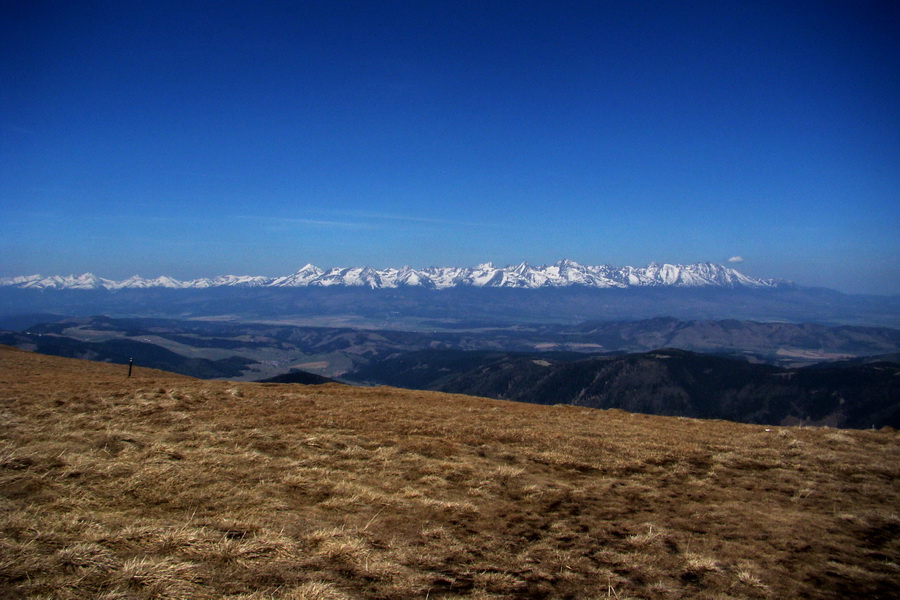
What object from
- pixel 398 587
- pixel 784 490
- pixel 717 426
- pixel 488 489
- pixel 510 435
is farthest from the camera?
pixel 717 426

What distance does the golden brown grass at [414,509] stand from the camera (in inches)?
312

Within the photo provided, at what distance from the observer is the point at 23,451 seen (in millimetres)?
12727

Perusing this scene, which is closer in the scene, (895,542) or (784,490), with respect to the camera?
(895,542)

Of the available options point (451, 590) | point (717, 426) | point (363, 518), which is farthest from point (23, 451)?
point (717, 426)

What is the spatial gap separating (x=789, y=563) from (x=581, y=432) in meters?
13.1

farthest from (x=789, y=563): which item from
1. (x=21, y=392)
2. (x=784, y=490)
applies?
(x=21, y=392)

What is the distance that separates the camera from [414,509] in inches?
463

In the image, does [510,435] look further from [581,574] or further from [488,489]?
[581,574]

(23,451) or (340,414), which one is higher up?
(23,451)

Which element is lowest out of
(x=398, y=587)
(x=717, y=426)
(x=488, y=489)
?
(x=717, y=426)

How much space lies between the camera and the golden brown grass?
7922mm

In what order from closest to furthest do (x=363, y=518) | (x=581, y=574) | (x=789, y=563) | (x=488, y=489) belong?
(x=581, y=574) → (x=789, y=563) → (x=363, y=518) → (x=488, y=489)

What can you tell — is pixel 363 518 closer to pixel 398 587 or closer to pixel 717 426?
pixel 398 587

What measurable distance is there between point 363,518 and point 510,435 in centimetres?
1138
